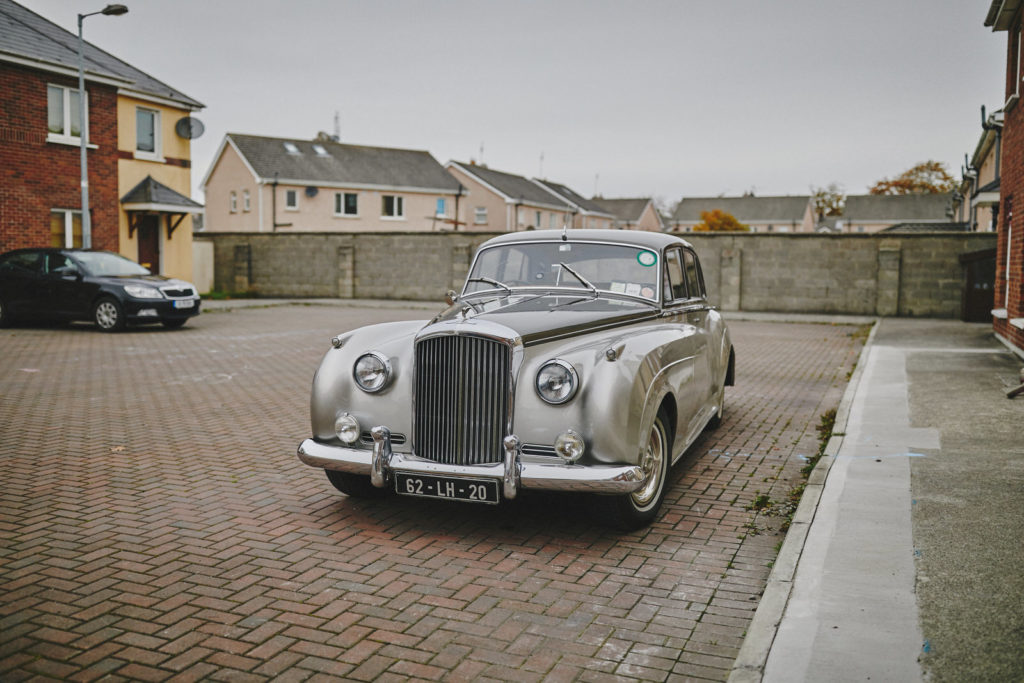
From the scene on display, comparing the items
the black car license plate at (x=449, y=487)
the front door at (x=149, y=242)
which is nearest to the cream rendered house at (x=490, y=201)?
the front door at (x=149, y=242)

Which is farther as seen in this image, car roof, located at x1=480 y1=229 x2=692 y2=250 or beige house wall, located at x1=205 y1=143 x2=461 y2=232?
beige house wall, located at x1=205 y1=143 x2=461 y2=232

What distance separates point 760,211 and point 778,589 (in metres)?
97.6

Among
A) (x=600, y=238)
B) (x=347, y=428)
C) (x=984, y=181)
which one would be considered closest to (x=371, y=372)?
(x=347, y=428)

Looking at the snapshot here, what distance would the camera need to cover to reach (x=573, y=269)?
20.1 feet

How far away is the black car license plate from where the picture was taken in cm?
453

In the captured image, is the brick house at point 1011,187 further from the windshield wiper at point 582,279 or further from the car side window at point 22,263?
the car side window at point 22,263

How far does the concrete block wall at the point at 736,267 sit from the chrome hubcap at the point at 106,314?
1301cm

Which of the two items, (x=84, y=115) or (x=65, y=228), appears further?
(x=65, y=228)

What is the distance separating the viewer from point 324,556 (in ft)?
14.9

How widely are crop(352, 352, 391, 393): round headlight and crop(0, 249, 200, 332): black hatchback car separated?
13.2m

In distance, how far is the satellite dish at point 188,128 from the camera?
2584 cm

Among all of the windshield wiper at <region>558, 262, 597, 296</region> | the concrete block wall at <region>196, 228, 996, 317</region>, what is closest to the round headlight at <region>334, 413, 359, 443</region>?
the windshield wiper at <region>558, 262, 597, 296</region>

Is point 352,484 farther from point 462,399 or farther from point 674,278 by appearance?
point 674,278

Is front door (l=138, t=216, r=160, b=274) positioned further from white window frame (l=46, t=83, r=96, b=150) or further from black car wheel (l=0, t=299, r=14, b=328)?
black car wheel (l=0, t=299, r=14, b=328)
